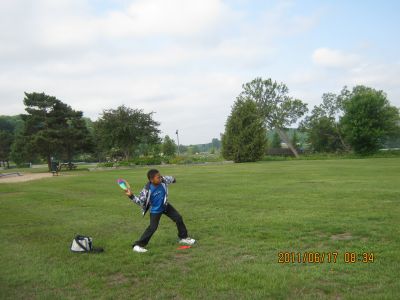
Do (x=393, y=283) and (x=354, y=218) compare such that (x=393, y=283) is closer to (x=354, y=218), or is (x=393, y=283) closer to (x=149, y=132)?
(x=354, y=218)

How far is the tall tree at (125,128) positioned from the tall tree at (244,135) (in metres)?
10.4

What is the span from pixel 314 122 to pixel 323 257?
245 ft

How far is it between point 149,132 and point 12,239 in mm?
36353

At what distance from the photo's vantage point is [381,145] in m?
59.8

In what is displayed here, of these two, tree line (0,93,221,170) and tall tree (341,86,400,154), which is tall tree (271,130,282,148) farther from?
tree line (0,93,221,170)

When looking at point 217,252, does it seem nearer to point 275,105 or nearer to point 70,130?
point 70,130

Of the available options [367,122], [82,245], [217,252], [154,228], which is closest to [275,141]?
[367,122]

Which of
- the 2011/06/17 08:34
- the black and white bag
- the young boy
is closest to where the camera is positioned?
the 2011/06/17 08:34

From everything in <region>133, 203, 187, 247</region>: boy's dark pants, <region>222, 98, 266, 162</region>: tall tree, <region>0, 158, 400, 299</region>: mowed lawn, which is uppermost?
<region>222, 98, 266, 162</region>: tall tree

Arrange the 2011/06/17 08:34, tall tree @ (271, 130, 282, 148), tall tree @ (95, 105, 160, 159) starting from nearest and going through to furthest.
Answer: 1. the 2011/06/17 08:34
2. tall tree @ (95, 105, 160, 159)
3. tall tree @ (271, 130, 282, 148)

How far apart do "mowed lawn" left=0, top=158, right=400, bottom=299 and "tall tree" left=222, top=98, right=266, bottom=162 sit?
3621 centimetres

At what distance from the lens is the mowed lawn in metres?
4.41

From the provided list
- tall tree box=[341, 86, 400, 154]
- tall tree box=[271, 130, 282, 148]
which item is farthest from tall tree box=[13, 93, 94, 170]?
tall tree box=[271, 130, 282, 148]

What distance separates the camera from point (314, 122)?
76.2 metres
